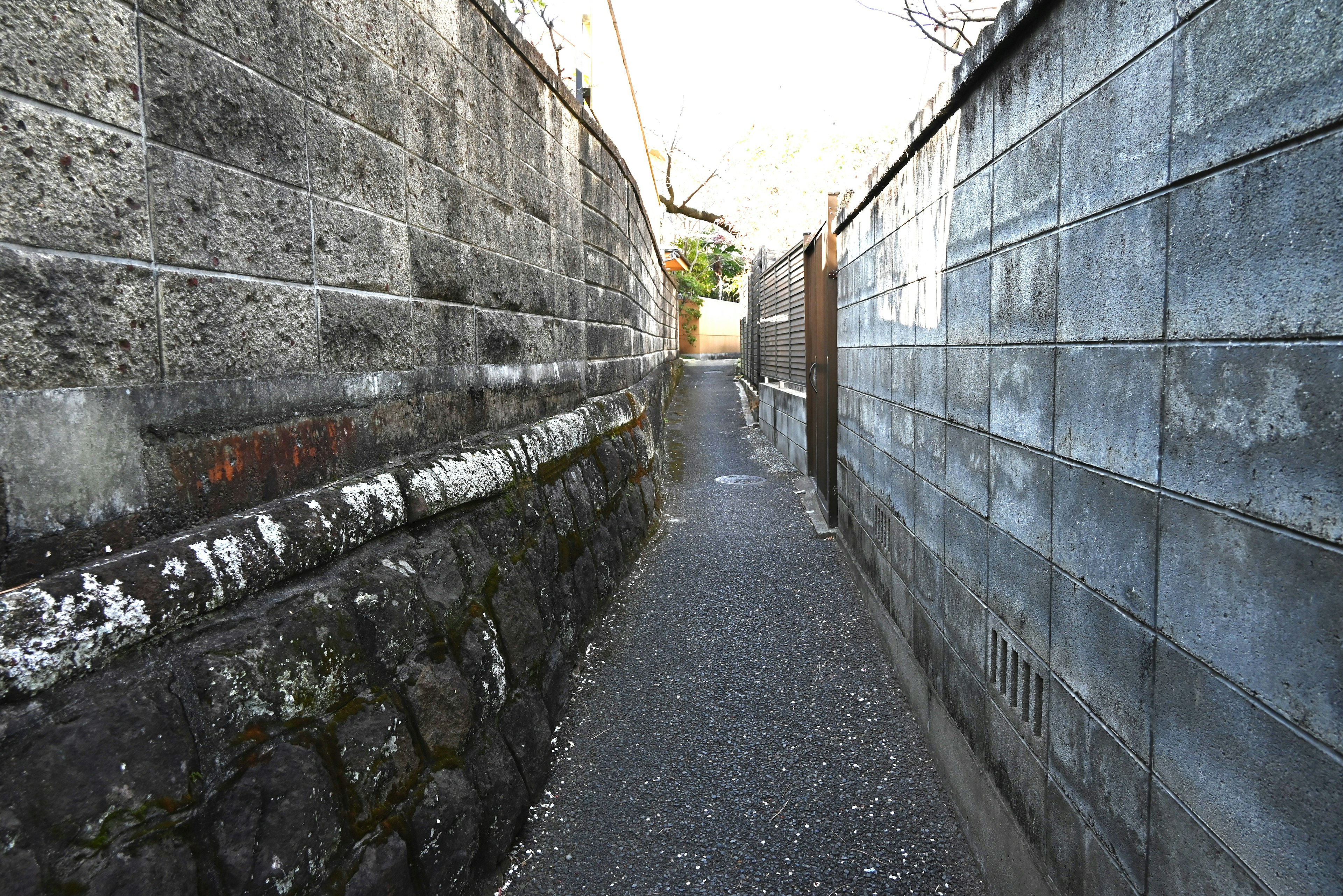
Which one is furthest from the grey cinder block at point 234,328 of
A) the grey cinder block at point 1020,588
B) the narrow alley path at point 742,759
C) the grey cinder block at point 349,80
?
the grey cinder block at point 1020,588

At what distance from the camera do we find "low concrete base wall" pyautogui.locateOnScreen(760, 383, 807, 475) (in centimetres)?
866

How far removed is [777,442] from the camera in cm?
1093

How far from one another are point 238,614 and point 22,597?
0.49 metres

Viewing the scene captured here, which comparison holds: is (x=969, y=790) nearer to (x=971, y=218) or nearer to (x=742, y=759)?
(x=742, y=759)

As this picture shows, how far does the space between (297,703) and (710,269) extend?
1402 inches

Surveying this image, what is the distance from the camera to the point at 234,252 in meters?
1.97

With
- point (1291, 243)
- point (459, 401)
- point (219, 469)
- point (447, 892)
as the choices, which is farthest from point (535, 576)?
point (1291, 243)

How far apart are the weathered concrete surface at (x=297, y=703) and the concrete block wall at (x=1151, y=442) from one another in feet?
5.69

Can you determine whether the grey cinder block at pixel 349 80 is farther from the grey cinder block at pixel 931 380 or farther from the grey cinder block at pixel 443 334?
the grey cinder block at pixel 931 380

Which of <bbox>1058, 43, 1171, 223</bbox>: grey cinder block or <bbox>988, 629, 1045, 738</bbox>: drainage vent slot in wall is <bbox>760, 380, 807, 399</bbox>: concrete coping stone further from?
<bbox>1058, 43, 1171, 223</bbox>: grey cinder block

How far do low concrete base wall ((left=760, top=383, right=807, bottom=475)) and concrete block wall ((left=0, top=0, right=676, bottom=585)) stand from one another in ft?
17.6

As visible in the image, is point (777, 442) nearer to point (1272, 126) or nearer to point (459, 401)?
point (459, 401)

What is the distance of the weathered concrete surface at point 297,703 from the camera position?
1329mm

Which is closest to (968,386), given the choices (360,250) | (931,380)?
(931,380)
